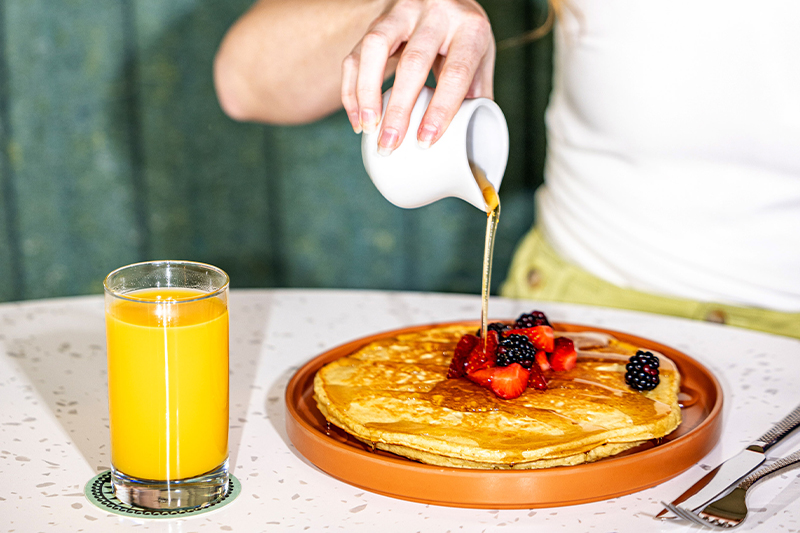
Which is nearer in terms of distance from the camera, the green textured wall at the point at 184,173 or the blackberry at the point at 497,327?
the blackberry at the point at 497,327

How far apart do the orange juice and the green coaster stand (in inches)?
1.4

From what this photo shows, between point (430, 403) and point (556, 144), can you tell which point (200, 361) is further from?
point (556, 144)

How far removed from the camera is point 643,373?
0.99 meters

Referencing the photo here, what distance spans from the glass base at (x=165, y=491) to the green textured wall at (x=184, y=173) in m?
1.93

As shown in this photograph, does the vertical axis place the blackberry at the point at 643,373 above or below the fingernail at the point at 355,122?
below

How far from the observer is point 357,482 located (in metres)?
0.86

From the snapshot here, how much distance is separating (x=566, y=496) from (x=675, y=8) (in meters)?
1.02

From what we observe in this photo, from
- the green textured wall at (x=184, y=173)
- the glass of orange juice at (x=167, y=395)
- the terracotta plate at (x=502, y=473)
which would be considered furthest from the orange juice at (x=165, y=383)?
the green textured wall at (x=184, y=173)

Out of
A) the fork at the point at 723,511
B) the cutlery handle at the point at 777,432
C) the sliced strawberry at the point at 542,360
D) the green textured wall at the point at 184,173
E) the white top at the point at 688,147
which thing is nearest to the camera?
the fork at the point at 723,511

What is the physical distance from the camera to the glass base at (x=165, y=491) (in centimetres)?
82

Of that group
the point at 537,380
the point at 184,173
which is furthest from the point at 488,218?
the point at 184,173

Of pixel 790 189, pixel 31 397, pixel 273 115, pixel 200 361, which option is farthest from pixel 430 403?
pixel 273 115

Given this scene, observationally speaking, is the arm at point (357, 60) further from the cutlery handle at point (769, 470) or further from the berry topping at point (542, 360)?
the cutlery handle at point (769, 470)

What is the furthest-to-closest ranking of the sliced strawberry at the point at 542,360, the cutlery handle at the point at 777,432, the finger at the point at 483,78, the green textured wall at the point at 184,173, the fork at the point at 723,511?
the green textured wall at the point at 184,173, the finger at the point at 483,78, the sliced strawberry at the point at 542,360, the cutlery handle at the point at 777,432, the fork at the point at 723,511
